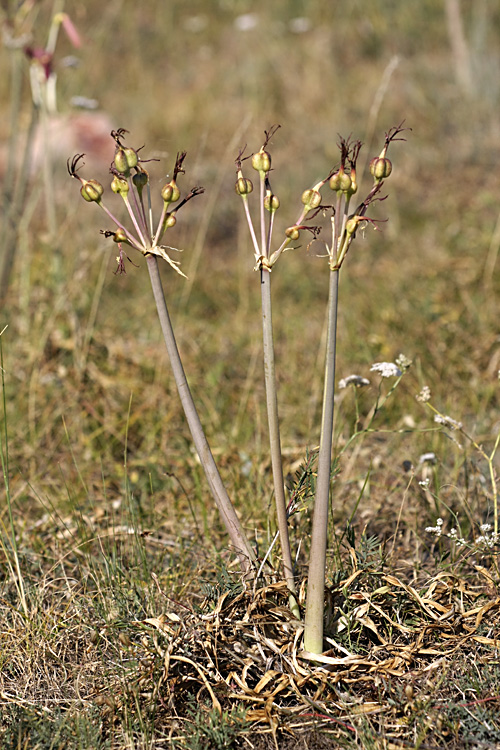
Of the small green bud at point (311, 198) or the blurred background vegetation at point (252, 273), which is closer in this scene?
the small green bud at point (311, 198)

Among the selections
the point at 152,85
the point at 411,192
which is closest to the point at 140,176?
the point at 411,192

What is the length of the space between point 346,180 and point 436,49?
6350 millimetres

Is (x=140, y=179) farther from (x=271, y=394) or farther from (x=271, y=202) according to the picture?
(x=271, y=394)

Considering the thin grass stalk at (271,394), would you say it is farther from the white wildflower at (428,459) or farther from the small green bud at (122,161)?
the white wildflower at (428,459)

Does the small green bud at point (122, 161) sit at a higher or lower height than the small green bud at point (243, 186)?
higher

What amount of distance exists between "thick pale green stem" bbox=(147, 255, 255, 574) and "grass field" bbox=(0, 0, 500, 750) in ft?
0.29

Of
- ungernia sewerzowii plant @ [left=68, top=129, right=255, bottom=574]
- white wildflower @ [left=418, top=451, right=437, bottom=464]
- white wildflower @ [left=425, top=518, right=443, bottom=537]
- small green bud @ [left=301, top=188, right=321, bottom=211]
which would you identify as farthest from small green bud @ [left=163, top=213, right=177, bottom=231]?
white wildflower @ [left=418, top=451, right=437, bottom=464]

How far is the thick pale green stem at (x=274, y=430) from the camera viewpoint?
4.30 feet

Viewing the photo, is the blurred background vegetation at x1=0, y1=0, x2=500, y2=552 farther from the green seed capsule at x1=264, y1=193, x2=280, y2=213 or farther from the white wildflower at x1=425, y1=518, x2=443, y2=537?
the white wildflower at x1=425, y1=518, x2=443, y2=537

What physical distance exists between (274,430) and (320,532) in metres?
0.21

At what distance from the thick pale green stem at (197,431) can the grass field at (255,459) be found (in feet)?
0.29

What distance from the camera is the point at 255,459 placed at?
A: 2195 mm

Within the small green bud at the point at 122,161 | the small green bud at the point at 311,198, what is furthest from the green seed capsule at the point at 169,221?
the small green bud at the point at 311,198

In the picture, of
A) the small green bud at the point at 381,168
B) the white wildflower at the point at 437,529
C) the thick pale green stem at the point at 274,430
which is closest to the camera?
the small green bud at the point at 381,168
